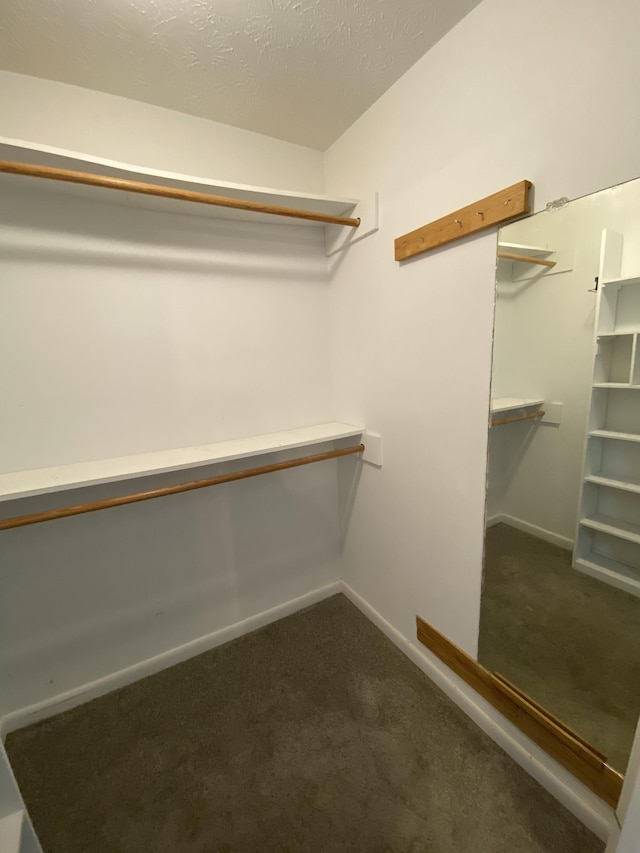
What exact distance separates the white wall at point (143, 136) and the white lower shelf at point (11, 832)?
1.84 metres

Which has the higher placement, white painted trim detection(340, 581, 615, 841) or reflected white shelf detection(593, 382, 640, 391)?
reflected white shelf detection(593, 382, 640, 391)

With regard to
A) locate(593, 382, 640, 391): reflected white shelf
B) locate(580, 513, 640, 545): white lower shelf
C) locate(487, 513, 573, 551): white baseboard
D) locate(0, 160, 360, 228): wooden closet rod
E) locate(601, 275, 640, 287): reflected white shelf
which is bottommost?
locate(487, 513, 573, 551): white baseboard

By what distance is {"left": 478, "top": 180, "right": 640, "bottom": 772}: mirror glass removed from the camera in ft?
3.01

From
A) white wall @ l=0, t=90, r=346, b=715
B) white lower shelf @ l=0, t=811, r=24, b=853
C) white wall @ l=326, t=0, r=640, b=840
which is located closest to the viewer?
white lower shelf @ l=0, t=811, r=24, b=853

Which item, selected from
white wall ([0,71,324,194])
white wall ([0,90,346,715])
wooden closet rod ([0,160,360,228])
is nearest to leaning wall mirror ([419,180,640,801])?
wooden closet rod ([0,160,360,228])

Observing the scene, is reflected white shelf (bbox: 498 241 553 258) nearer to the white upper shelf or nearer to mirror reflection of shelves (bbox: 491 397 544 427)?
mirror reflection of shelves (bbox: 491 397 544 427)

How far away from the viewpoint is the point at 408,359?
1.41m

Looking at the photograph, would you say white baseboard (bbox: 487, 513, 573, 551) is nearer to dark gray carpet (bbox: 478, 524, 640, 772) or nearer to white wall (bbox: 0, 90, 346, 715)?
dark gray carpet (bbox: 478, 524, 640, 772)

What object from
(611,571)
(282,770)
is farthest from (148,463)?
(611,571)

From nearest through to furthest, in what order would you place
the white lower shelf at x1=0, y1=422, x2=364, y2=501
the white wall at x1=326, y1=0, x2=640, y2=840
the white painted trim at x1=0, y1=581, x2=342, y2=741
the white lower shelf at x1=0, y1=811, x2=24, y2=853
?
the white lower shelf at x1=0, y1=811, x2=24, y2=853 < the white wall at x1=326, y1=0, x2=640, y2=840 < the white lower shelf at x1=0, y1=422, x2=364, y2=501 < the white painted trim at x1=0, y1=581, x2=342, y2=741

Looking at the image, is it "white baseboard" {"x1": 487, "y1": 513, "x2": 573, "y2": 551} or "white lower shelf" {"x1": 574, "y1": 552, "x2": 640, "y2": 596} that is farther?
"white baseboard" {"x1": 487, "y1": 513, "x2": 573, "y2": 551}

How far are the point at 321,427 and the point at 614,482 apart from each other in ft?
3.99

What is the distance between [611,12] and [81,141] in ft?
5.42

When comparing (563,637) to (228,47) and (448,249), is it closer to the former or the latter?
(448,249)
